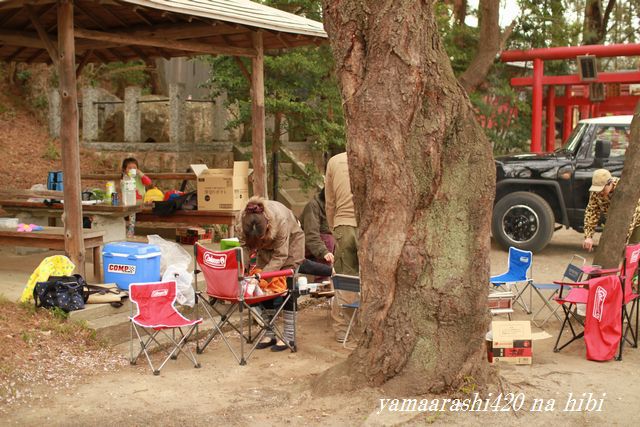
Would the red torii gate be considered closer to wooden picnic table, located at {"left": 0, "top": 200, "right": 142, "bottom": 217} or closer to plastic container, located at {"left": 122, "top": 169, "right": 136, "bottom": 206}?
plastic container, located at {"left": 122, "top": 169, "right": 136, "bottom": 206}

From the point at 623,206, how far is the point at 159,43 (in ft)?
17.3

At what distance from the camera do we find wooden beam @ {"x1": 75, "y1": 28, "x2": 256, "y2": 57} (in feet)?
27.1

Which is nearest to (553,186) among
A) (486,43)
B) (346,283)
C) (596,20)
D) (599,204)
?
(599,204)

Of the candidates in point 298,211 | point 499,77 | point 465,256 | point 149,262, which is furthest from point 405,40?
point 499,77

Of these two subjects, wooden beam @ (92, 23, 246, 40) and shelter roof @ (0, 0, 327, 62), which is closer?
shelter roof @ (0, 0, 327, 62)

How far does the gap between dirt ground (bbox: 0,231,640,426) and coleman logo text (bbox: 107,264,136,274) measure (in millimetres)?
1255

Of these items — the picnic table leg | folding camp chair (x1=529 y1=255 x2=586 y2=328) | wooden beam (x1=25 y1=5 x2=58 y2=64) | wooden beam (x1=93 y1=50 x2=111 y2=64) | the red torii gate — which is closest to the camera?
folding camp chair (x1=529 y1=255 x2=586 y2=328)

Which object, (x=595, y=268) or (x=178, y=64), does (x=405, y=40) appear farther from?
(x=178, y=64)

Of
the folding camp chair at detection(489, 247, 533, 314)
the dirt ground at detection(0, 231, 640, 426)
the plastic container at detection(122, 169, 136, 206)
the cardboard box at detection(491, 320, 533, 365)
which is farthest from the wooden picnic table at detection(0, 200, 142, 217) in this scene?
the cardboard box at detection(491, 320, 533, 365)

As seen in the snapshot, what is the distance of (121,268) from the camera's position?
7684 millimetres

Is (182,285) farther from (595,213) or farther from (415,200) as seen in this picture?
(595,213)

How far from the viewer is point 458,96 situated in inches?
211

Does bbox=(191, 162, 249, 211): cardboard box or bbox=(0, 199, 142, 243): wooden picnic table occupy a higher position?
bbox=(191, 162, 249, 211): cardboard box

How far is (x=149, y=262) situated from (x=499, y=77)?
13.2 m
